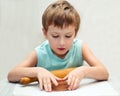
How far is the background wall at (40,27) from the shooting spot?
137cm

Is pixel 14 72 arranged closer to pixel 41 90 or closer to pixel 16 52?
pixel 41 90

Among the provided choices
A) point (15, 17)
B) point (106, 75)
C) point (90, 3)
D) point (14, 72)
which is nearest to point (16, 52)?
point (15, 17)

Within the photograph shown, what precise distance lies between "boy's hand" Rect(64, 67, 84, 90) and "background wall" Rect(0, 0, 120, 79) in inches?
26.3

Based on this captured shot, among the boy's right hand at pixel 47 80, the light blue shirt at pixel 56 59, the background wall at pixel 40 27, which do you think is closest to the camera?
the boy's right hand at pixel 47 80

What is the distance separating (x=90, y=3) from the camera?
1.38 m

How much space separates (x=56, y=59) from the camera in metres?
0.89

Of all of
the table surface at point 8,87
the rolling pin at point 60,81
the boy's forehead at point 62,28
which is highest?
the boy's forehead at point 62,28

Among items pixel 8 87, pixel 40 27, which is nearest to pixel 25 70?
pixel 8 87

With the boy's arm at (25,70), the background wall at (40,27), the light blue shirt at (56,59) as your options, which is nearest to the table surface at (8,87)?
the boy's arm at (25,70)

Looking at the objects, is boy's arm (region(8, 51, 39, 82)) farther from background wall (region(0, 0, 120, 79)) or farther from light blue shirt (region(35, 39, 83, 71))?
background wall (region(0, 0, 120, 79))

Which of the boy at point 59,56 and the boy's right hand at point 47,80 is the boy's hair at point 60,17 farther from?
the boy's right hand at point 47,80

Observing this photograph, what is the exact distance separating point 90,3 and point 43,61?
60 cm

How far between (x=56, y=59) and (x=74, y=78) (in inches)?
7.9

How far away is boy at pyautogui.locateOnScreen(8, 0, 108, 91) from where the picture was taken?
2.33 feet
